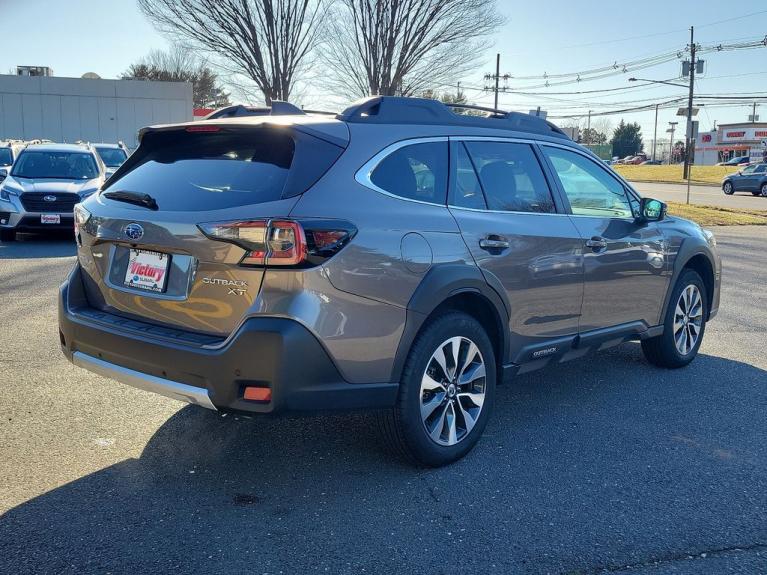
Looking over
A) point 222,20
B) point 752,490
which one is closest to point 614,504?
point 752,490

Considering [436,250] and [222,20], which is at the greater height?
[222,20]

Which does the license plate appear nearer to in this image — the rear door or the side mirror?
the rear door

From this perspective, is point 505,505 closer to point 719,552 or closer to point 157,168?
point 719,552

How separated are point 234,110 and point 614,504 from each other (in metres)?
2.90

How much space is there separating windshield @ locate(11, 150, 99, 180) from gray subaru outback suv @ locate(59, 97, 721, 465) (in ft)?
34.4

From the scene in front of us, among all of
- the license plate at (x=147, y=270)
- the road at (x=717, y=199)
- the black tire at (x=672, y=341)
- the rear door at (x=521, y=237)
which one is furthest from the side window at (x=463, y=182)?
the road at (x=717, y=199)

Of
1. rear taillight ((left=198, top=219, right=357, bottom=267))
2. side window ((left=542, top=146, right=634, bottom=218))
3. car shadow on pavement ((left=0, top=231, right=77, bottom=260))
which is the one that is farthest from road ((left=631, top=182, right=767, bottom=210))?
rear taillight ((left=198, top=219, right=357, bottom=267))

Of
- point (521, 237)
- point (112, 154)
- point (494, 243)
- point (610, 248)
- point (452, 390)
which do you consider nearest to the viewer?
point (452, 390)

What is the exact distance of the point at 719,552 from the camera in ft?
10.5

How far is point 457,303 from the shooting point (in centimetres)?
406

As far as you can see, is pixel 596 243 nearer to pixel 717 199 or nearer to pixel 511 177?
pixel 511 177

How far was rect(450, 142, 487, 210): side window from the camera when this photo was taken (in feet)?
13.4

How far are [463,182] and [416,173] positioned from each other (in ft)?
1.18

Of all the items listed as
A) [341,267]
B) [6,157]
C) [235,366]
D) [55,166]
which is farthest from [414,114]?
[6,157]
